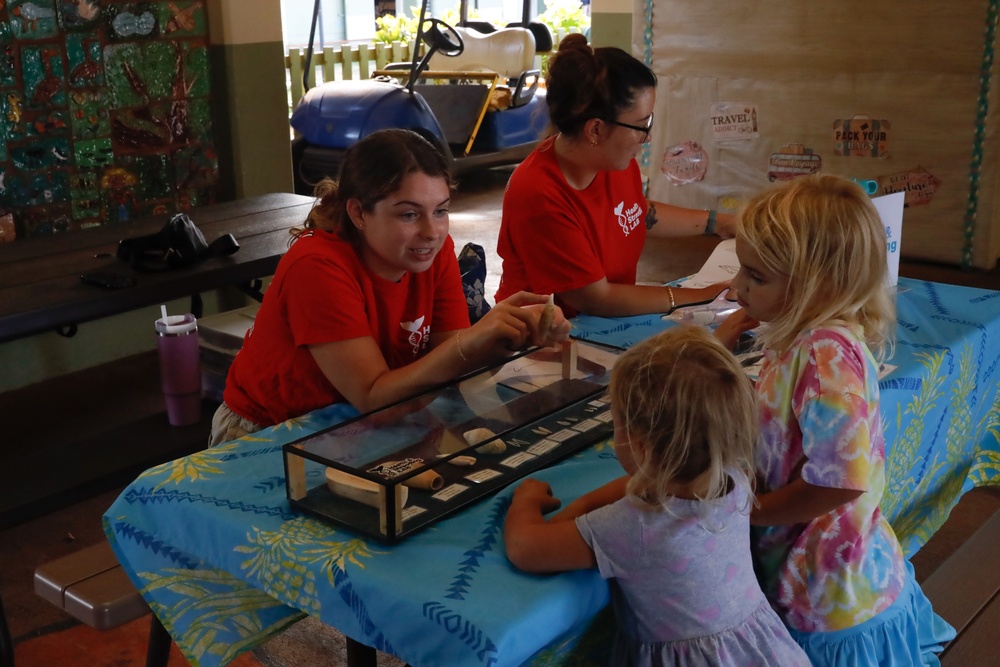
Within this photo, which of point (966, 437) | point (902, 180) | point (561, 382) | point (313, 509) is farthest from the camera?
point (902, 180)

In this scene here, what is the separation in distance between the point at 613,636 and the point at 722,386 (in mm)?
446

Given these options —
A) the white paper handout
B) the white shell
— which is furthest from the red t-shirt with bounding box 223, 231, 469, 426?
the white paper handout

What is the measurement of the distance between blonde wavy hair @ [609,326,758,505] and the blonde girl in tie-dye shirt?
0.62 ft

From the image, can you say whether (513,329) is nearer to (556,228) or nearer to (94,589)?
(556,228)

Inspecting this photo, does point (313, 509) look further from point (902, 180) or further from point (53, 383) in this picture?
point (902, 180)

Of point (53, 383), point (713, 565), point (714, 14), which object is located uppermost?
point (714, 14)

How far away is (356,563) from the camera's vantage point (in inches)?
50.8

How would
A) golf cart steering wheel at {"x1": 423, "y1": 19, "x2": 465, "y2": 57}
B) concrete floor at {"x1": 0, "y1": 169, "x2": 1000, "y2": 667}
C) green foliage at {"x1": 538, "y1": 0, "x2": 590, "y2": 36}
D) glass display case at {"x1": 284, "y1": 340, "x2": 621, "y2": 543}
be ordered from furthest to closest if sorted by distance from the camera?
green foliage at {"x1": 538, "y1": 0, "x2": 590, "y2": 36}
golf cart steering wheel at {"x1": 423, "y1": 19, "x2": 465, "y2": 57}
concrete floor at {"x1": 0, "y1": 169, "x2": 1000, "y2": 667}
glass display case at {"x1": 284, "y1": 340, "x2": 621, "y2": 543}

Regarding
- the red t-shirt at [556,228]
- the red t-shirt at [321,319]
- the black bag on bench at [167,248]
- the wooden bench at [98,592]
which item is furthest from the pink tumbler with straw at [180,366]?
the wooden bench at [98,592]

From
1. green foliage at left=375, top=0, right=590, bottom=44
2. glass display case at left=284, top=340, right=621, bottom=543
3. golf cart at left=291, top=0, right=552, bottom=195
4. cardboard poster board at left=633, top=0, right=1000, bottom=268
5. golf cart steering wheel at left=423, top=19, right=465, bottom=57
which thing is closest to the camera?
glass display case at left=284, top=340, right=621, bottom=543

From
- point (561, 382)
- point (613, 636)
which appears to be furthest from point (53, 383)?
point (613, 636)

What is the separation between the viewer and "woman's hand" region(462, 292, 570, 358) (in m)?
1.77

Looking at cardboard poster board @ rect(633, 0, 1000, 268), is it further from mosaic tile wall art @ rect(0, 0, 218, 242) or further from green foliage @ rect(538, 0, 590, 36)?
green foliage @ rect(538, 0, 590, 36)

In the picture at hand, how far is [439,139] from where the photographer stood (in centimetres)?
668
